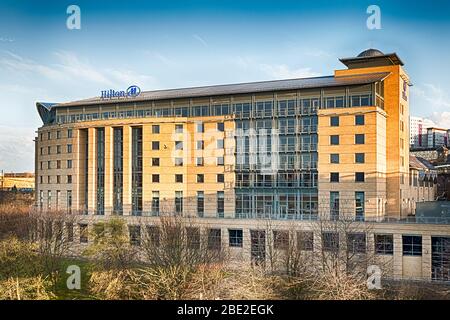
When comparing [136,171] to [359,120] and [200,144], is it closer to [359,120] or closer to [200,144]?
[200,144]

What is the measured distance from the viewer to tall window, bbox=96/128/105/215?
33031 mm

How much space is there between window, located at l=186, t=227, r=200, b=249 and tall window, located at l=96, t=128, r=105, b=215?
1133 centimetres

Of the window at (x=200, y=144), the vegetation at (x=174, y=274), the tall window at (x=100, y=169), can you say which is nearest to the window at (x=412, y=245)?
the vegetation at (x=174, y=274)

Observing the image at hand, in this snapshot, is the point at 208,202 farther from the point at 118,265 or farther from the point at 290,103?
the point at 118,265

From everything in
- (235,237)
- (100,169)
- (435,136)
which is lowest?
(235,237)

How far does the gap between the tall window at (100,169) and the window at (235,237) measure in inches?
387

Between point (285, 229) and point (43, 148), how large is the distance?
64.8ft

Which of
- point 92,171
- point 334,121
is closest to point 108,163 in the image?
point 92,171

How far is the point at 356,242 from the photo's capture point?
22219 millimetres

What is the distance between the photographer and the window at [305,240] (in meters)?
22.9

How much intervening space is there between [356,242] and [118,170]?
54.7 feet

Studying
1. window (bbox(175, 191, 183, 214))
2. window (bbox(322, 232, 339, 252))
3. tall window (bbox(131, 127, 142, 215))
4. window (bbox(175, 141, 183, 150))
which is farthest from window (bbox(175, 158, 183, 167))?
window (bbox(322, 232, 339, 252))

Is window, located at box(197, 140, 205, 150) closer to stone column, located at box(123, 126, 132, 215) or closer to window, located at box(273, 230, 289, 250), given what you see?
stone column, located at box(123, 126, 132, 215)
